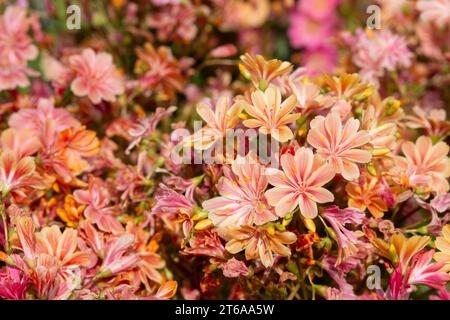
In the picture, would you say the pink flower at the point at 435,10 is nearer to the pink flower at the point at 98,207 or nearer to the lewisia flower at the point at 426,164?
the lewisia flower at the point at 426,164

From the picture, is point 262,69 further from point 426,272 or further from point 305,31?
point 305,31

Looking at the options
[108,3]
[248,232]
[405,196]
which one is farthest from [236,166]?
[108,3]

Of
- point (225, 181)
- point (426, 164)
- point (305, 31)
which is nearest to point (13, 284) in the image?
point (225, 181)

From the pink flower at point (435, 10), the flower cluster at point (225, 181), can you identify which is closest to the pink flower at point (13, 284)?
the flower cluster at point (225, 181)

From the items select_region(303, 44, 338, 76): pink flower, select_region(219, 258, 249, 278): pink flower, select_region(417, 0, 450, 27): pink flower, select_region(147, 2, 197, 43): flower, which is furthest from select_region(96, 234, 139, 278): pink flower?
select_region(303, 44, 338, 76): pink flower

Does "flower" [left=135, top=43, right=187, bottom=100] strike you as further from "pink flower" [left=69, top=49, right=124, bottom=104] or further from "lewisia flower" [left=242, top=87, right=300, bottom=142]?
"lewisia flower" [left=242, top=87, right=300, bottom=142]
